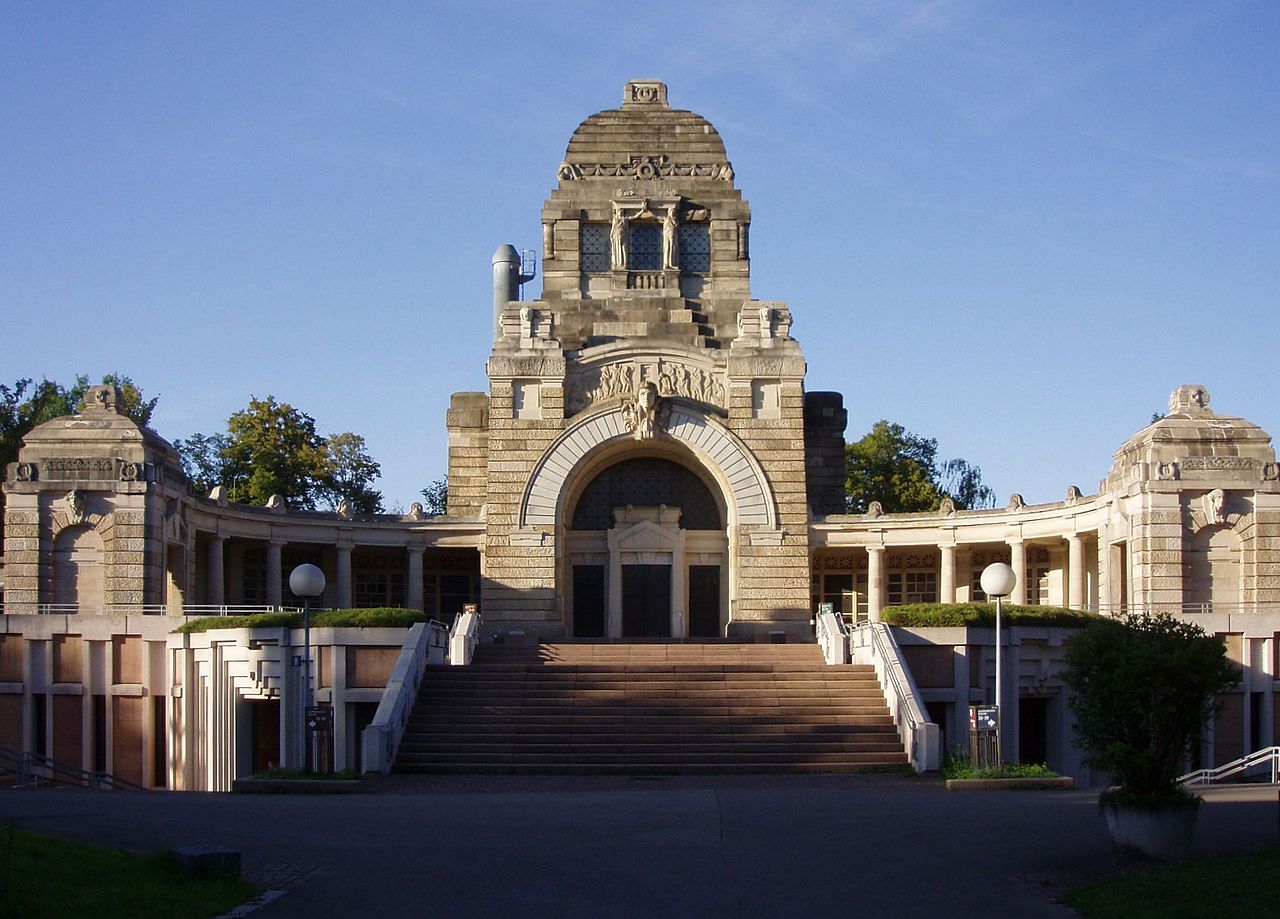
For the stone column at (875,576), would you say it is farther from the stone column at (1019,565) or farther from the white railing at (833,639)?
the white railing at (833,639)

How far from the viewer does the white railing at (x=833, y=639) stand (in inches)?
1341

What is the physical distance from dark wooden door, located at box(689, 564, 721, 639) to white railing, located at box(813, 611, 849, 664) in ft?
25.5

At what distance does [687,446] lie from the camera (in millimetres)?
42375

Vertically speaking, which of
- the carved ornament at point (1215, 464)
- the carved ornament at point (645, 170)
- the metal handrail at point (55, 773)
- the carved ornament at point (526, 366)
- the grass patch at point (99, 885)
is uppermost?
the carved ornament at point (645, 170)

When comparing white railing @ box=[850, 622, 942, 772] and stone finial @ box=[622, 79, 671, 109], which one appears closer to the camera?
white railing @ box=[850, 622, 942, 772]

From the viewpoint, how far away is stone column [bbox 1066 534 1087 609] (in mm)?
43000

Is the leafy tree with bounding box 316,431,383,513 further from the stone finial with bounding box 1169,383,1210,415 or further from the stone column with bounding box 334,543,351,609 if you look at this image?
the stone finial with bounding box 1169,383,1210,415

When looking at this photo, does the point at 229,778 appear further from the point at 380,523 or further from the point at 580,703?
the point at 380,523

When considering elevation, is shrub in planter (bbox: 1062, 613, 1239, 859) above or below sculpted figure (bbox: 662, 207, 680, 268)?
below

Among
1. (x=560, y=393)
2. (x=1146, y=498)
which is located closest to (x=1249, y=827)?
(x=1146, y=498)

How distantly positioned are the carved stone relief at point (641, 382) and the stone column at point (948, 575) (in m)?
8.57

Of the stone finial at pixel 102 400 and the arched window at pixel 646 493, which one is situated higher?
the stone finial at pixel 102 400

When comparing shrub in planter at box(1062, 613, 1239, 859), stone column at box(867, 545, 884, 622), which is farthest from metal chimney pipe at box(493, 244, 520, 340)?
shrub in planter at box(1062, 613, 1239, 859)

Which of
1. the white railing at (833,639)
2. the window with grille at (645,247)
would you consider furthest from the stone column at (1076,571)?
the window with grille at (645,247)
